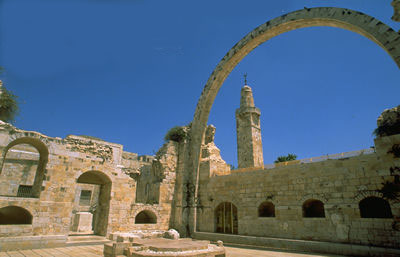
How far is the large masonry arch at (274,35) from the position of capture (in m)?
8.25

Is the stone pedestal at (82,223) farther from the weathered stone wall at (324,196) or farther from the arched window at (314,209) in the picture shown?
the arched window at (314,209)

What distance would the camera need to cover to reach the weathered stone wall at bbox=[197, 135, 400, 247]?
24.8 ft

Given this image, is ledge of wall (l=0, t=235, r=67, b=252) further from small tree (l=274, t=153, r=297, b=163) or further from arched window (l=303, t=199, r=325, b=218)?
small tree (l=274, t=153, r=297, b=163)

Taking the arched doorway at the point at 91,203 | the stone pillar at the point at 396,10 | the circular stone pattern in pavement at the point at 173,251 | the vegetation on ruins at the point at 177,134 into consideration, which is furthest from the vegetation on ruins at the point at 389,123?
the arched doorway at the point at 91,203

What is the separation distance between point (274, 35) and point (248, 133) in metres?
11.4

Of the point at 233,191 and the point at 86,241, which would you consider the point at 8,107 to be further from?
the point at 233,191

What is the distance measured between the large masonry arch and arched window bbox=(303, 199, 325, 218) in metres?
6.14

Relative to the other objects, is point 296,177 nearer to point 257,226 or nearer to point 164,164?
point 257,226

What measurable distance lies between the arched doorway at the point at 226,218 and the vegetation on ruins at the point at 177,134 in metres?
→ 4.98

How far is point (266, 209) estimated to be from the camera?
11.3 m

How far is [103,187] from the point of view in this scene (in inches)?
498

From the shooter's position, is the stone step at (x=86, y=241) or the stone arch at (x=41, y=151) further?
the stone step at (x=86, y=241)

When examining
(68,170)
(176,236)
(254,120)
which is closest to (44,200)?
(68,170)

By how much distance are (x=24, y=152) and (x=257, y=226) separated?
19089mm
